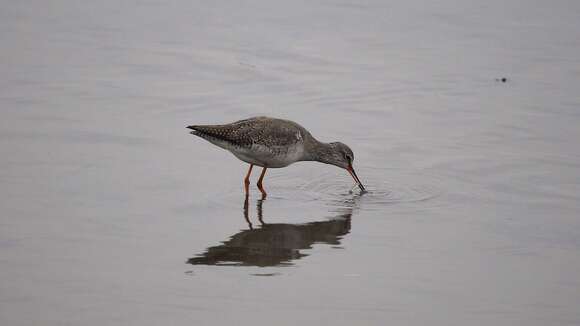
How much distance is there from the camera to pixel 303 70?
13.7m

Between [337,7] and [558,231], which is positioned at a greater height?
[337,7]

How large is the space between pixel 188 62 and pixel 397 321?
26.3 feet

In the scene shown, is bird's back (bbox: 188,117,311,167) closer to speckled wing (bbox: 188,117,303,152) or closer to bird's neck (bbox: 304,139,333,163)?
speckled wing (bbox: 188,117,303,152)

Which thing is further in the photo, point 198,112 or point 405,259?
point 198,112

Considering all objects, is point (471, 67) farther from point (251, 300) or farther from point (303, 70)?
point (251, 300)

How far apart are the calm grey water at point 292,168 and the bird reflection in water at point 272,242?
0.03m

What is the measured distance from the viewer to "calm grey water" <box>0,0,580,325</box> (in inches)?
270

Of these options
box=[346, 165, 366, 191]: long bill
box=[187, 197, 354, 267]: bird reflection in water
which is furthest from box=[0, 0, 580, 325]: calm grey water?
box=[346, 165, 366, 191]: long bill

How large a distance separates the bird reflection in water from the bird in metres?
0.80

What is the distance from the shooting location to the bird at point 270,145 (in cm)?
964

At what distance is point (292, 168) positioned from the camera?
10.9 meters

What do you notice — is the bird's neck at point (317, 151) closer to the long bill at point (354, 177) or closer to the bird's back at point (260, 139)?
the bird's back at point (260, 139)

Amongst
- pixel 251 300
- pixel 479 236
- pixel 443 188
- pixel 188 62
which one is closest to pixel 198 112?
pixel 188 62

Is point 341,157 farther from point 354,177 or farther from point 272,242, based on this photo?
point 272,242
